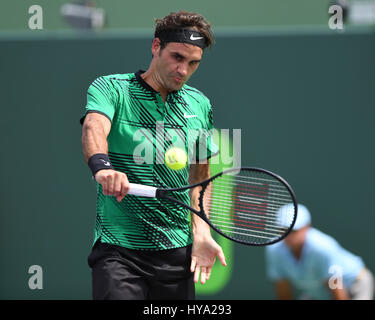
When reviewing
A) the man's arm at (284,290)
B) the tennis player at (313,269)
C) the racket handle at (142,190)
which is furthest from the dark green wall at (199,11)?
the racket handle at (142,190)

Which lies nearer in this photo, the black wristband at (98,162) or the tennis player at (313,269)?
the black wristband at (98,162)

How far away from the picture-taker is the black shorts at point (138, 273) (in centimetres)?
235

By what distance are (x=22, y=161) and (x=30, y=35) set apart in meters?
0.93

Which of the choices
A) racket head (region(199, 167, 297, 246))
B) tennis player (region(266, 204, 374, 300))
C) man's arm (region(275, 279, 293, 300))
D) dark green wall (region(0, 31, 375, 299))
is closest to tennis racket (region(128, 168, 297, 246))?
racket head (region(199, 167, 297, 246))

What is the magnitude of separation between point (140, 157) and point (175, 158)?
5.8 inches

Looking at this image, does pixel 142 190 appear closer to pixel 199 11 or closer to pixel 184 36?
pixel 184 36

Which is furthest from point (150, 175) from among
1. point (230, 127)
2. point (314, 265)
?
point (230, 127)

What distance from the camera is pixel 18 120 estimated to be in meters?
4.89

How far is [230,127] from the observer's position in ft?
15.5

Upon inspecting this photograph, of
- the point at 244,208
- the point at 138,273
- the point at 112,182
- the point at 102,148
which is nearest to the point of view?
the point at 112,182

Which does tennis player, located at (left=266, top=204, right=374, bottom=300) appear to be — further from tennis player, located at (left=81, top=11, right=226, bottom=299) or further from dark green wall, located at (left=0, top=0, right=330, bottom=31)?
dark green wall, located at (left=0, top=0, right=330, bottom=31)

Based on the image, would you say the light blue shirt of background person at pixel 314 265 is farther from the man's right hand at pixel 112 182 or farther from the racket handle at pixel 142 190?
the man's right hand at pixel 112 182

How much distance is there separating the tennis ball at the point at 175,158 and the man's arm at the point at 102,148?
29cm
